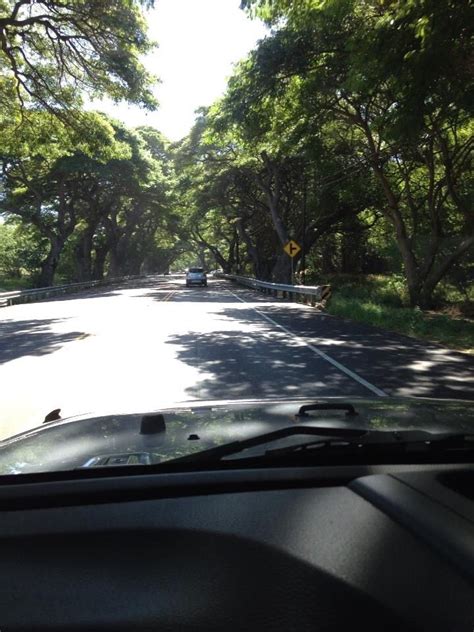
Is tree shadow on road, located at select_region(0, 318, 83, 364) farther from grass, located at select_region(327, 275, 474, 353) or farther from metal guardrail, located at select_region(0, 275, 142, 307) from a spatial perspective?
metal guardrail, located at select_region(0, 275, 142, 307)

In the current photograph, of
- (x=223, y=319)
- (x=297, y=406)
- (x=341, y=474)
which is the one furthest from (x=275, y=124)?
(x=341, y=474)

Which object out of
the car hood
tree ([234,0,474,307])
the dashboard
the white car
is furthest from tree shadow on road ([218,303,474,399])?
the white car

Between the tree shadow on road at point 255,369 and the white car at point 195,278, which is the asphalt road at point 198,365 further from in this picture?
the white car at point 195,278

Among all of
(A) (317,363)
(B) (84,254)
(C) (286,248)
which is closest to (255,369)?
(A) (317,363)

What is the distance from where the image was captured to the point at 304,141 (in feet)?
63.0

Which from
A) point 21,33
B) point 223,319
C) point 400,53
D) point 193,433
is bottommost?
point 223,319

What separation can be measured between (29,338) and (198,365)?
602 centimetres

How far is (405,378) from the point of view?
29.0 feet

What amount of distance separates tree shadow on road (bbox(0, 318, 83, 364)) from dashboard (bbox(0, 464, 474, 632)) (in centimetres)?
910

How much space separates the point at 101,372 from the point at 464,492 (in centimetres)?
745

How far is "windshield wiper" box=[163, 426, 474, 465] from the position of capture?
251cm

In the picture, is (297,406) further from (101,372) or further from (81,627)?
(101,372)

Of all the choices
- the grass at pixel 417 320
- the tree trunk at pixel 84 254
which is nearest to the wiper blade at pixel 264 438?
the grass at pixel 417 320

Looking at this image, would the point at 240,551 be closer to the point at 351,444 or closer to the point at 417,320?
the point at 351,444
